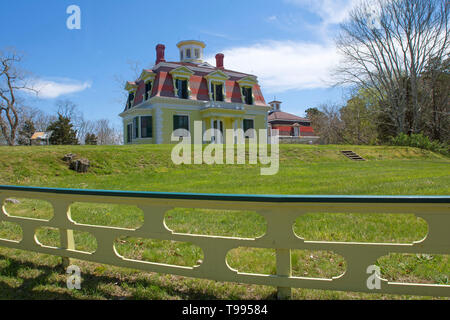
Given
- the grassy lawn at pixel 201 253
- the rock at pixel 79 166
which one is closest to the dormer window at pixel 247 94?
the rock at pixel 79 166

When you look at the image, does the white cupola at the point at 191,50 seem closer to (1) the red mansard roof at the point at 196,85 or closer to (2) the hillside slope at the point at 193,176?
(1) the red mansard roof at the point at 196,85

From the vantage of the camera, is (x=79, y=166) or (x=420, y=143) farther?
(x=420, y=143)

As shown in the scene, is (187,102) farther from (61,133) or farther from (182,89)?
(61,133)

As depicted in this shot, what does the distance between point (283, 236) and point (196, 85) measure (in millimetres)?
25686

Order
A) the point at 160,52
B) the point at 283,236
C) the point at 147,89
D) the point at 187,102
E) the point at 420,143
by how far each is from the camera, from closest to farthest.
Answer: the point at 283,236 → the point at 420,143 → the point at 187,102 → the point at 147,89 → the point at 160,52

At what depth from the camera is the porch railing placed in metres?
2.14

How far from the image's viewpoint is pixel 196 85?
26.9 m

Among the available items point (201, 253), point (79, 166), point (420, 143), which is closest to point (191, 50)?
point (420, 143)

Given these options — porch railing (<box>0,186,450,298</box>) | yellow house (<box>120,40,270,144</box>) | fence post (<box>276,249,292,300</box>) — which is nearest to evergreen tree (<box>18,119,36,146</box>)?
yellow house (<box>120,40,270,144</box>)

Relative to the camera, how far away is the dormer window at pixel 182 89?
25719mm

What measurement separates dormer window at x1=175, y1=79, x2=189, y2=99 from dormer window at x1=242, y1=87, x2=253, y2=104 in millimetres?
5848
